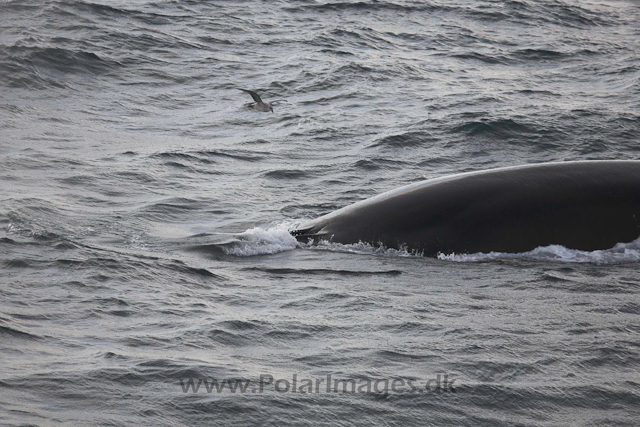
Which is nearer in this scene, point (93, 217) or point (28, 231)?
point (28, 231)

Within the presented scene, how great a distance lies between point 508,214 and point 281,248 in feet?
7.11

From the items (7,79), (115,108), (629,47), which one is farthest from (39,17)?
(629,47)

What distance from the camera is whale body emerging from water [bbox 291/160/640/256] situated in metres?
8.86

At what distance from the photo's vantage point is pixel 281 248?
9469 mm

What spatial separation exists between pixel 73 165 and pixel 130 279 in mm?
5143

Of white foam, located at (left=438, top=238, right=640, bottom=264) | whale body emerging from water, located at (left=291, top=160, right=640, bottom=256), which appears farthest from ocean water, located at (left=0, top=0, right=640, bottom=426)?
whale body emerging from water, located at (left=291, top=160, right=640, bottom=256)

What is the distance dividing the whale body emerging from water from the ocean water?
0.15m

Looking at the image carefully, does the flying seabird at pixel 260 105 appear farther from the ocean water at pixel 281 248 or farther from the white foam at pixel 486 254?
the white foam at pixel 486 254

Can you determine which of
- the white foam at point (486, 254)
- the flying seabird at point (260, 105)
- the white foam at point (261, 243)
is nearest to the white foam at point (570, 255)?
the white foam at point (486, 254)

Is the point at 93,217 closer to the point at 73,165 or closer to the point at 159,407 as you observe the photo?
the point at 73,165

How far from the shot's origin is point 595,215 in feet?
29.6

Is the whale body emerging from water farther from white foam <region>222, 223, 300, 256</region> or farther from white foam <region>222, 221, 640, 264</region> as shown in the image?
white foam <region>222, 223, 300, 256</region>

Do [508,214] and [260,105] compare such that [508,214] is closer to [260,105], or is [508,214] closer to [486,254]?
[486,254]

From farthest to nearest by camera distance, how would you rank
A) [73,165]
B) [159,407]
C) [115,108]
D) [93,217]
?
1. [115,108]
2. [73,165]
3. [93,217]
4. [159,407]
